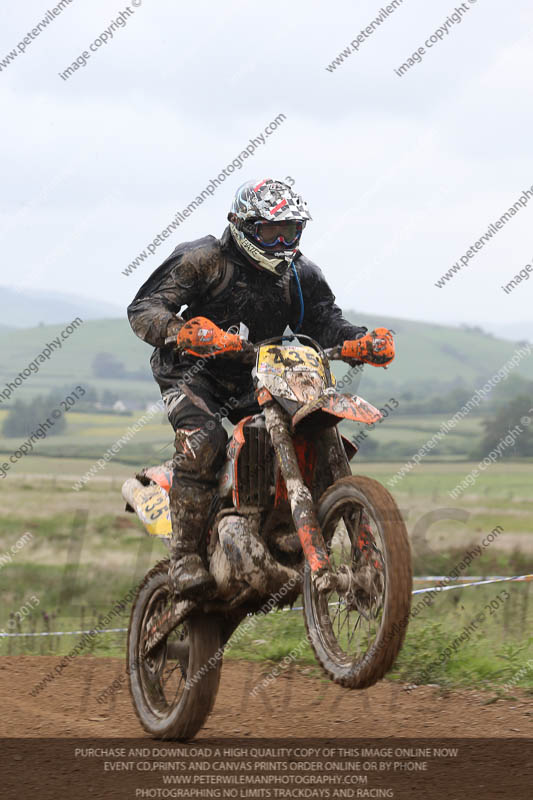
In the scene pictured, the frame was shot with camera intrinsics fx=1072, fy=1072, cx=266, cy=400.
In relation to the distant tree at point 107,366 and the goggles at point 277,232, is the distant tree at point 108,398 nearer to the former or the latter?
the distant tree at point 107,366

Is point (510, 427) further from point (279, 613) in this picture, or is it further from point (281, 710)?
point (281, 710)

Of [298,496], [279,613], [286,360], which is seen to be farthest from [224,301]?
[279,613]

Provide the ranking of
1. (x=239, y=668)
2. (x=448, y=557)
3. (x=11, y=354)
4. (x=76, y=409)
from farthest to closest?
1. (x=11, y=354)
2. (x=76, y=409)
3. (x=448, y=557)
4. (x=239, y=668)

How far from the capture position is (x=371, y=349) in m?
6.36

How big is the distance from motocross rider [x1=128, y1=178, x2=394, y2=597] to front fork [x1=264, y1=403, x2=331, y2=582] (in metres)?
0.59

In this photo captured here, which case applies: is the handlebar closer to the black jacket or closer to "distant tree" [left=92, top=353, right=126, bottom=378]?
the black jacket

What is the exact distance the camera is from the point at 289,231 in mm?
6445

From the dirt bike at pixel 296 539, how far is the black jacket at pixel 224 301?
0.29 meters

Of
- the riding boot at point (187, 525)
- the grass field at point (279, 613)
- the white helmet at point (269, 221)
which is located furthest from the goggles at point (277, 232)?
the grass field at point (279, 613)

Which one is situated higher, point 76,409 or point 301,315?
A: point 301,315

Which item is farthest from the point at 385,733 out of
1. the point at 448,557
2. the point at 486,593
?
the point at 448,557

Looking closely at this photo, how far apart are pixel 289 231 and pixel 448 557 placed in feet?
35.2

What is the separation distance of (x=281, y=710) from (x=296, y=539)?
2.59 m

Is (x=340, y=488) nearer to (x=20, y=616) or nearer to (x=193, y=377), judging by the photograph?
(x=193, y=377)
